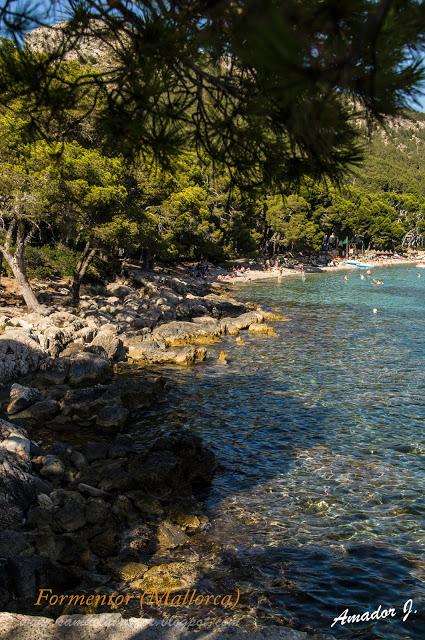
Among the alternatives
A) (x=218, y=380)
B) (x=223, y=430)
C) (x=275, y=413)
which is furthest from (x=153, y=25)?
(x=218, y=380)

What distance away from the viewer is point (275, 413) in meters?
A: 21.3

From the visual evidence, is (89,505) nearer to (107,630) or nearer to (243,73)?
(107,630)

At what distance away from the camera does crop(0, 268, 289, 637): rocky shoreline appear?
1065 centimetres

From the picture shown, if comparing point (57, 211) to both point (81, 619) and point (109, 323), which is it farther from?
point (81, 619)

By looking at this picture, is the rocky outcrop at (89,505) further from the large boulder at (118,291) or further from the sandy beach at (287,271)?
the sandy beach at (287,271)

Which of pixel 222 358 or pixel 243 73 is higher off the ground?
pixel 243 73

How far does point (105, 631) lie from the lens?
7.71 m

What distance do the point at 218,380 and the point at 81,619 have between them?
57.8 ft

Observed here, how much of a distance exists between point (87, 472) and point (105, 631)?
7.25 meters

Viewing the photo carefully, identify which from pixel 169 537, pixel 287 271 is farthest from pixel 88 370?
pixel 287 271

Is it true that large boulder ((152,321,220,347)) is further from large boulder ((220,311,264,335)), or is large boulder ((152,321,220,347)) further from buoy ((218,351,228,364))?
buoy ((218,351,228,364))

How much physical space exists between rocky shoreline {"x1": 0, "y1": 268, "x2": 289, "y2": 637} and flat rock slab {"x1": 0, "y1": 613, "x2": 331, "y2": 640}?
1732 millimetres

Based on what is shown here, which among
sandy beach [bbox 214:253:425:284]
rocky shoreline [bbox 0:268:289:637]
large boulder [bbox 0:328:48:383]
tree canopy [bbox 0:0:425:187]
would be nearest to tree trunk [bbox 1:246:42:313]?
rocky shoreline [bbox 0:268:289:637]

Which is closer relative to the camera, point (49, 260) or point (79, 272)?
point (49, 260)
